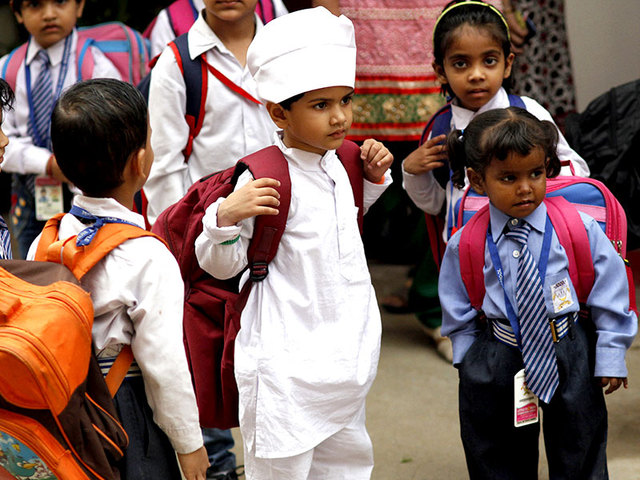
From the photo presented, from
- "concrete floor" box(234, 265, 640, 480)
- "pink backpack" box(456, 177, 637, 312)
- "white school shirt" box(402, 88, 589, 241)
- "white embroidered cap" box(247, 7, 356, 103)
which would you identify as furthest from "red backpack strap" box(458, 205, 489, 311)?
"concrete floor" box(234, 265, 640, 480)

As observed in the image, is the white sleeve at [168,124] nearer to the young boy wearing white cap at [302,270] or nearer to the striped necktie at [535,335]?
the young boy wearing white cap at [302,270]

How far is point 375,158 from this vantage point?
2496mm

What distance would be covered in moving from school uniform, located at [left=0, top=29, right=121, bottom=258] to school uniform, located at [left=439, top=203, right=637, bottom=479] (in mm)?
1982

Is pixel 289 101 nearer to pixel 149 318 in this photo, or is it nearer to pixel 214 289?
pixel 214 289

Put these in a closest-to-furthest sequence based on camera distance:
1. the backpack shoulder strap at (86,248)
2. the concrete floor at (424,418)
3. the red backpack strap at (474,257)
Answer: the backpack shoulder strap at (86,248) → the red backpack strap at (474,257) → the concrete floor at (424,418)

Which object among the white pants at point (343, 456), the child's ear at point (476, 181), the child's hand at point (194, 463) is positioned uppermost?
the child's ear at point (476, 181)

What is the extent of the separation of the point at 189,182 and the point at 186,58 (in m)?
0.43

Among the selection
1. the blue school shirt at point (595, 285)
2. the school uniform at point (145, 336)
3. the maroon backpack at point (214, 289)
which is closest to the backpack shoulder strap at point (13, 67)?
the maroon backpack at point (214, 289)

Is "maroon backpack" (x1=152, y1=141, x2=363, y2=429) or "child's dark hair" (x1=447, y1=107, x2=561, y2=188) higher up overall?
"child's dark hair" (x1=447, y1=107, x2=561, y2=188)

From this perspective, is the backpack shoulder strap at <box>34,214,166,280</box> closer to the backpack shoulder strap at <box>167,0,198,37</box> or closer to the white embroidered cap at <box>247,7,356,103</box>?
the white embroidered cap at <box>247,7,356,103</box>

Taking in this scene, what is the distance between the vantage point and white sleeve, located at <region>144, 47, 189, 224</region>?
2.96 metres

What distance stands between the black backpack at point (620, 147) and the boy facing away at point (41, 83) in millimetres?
2186

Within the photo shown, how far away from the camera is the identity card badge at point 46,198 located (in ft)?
12.4

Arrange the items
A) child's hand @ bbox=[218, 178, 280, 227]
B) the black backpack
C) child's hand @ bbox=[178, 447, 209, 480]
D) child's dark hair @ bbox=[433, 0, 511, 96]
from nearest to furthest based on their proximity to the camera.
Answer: child's hand @ bbox=[178, 447, 209, 480] < child's hand @ bbox=[218, 178, 280, 227] < child's dark hair @ bbox=[433, 0, 511, 96] < the black backpack
